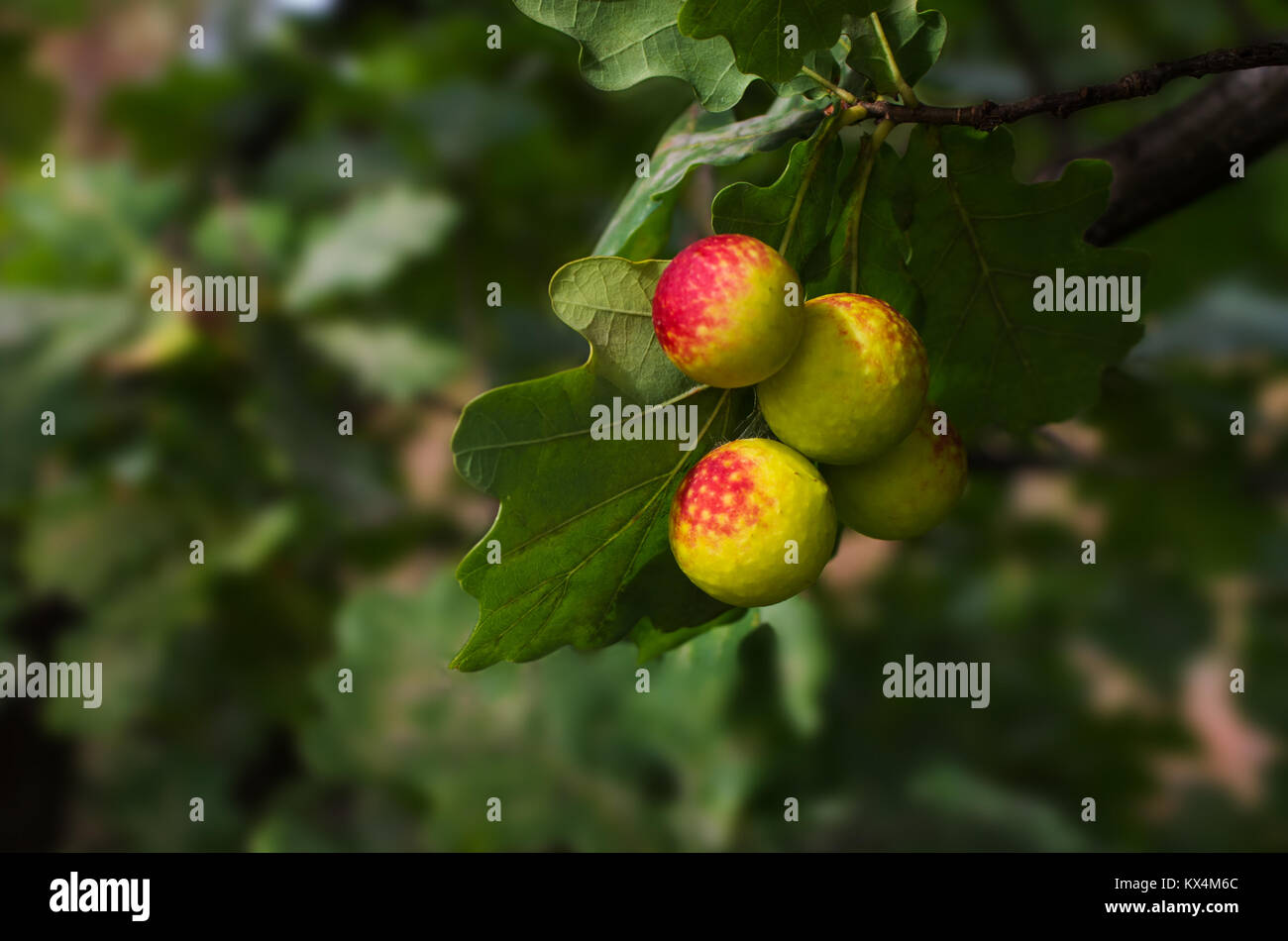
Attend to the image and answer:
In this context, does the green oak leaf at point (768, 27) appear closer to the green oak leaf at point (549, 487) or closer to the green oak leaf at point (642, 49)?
the green oak leaf at point (642, 49)

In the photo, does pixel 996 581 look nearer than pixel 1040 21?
No

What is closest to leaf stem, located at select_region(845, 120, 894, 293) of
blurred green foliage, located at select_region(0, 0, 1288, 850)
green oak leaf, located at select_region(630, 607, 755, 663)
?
green oak leaf, located at select_region(630, 607, 755, 663)

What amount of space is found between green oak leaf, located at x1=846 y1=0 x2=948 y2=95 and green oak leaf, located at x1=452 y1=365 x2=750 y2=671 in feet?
0.56

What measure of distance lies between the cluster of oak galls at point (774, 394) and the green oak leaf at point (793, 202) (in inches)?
1.7

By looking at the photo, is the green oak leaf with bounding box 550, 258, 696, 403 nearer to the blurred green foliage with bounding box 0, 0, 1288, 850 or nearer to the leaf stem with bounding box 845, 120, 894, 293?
the leaf stem with bounding box 845, 120, 894, 293

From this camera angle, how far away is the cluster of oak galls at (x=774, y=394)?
1.54 feet

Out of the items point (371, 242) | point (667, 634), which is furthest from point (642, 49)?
point (371, 242)

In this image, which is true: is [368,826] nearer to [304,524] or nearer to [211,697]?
[211,697]

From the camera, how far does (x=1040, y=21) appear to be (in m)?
1.75

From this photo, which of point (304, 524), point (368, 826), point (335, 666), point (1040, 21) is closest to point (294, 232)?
point (304, 524)

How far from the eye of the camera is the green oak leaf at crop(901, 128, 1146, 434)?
60cm

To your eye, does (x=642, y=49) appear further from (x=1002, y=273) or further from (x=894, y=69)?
(x=1002, y=273)

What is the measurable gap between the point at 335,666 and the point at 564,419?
4.12 ft

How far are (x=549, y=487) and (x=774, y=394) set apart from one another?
0.37 ft
